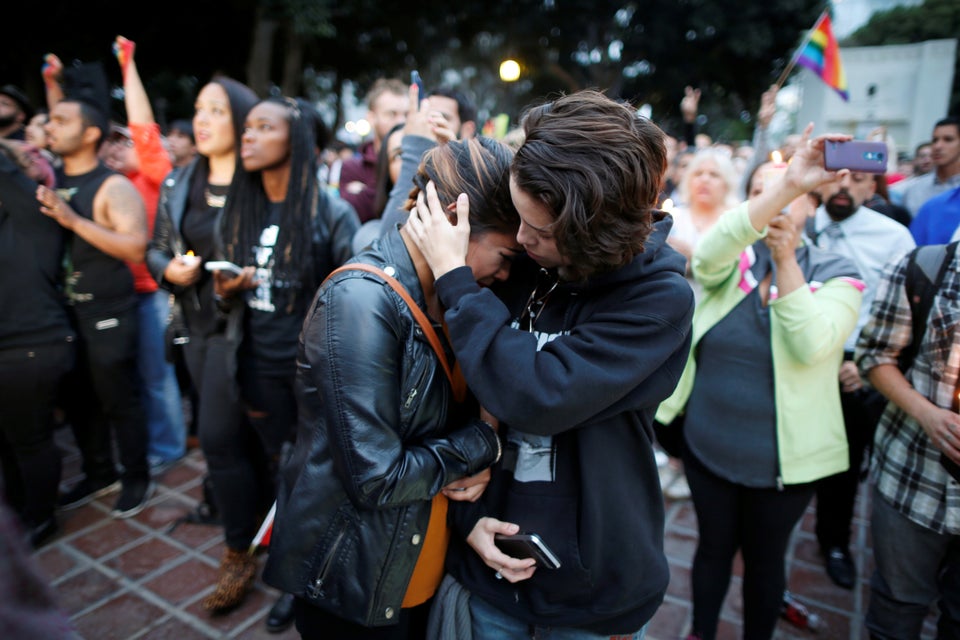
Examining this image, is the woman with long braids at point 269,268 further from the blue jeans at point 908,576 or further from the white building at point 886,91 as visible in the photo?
the white building at point 886,91

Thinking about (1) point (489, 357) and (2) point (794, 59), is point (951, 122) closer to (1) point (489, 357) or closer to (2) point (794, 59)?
(2) point (794, 59)

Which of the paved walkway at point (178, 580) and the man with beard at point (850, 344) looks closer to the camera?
the paved walkway at point (178, 580)

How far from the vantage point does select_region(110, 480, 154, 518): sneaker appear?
3756 millimetres

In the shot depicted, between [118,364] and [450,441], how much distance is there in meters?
3.13

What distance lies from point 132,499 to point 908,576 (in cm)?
407

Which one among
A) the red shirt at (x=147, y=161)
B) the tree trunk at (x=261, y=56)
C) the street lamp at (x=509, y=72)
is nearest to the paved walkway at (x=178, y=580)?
the red shirt at (x=147, y=161)

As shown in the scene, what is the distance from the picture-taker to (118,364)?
12.3 ft

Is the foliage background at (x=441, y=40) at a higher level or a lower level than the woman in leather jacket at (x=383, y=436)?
higher

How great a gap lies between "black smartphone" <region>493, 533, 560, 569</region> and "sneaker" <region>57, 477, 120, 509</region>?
3563 mm

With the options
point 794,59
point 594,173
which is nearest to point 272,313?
point 594,173

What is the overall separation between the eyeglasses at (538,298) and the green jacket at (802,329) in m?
0.83

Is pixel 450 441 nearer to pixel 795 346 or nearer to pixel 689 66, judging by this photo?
pixel 795 346

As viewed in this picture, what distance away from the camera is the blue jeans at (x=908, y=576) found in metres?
2.03

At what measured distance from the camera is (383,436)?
1.41 meters
